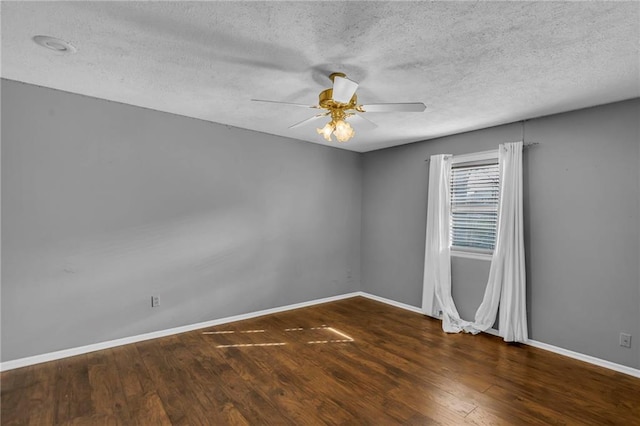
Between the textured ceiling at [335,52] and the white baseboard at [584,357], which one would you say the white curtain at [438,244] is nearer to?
the white baseboard at [584,357]

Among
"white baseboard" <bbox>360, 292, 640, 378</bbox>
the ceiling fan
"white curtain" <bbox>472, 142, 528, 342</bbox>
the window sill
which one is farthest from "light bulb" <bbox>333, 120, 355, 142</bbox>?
"white baseboard" <bbox>360, 292, 640, 378</bbox>

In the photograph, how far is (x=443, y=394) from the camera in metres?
2.42

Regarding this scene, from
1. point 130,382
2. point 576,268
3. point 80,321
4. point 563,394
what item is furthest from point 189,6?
point 576,268

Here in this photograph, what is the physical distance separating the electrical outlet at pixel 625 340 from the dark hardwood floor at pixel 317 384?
0.89 feet

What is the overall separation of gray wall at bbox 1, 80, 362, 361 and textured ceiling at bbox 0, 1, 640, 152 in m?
0.43

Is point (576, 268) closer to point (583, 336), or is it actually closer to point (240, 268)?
point (583, 336)

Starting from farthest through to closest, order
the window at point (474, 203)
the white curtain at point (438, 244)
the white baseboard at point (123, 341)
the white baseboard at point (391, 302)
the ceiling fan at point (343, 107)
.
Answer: the white baseboard at point (391, 302) → the white curtain at point (438, 244) → the window at point (474, 203) → the white baseboard at point (123, 341) → the ceiling fan at point (343, 107)

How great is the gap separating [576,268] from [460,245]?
49.4 inches

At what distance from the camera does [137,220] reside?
3328mm

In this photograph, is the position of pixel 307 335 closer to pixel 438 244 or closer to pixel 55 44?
pixel 438 244

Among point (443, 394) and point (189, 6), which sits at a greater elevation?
point (189, 6)

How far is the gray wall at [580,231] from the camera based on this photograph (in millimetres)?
2838

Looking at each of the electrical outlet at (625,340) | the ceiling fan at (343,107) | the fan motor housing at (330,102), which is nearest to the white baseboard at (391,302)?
the electrical outlet at (625,340)

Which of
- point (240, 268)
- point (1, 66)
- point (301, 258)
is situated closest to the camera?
point (1, 66)
